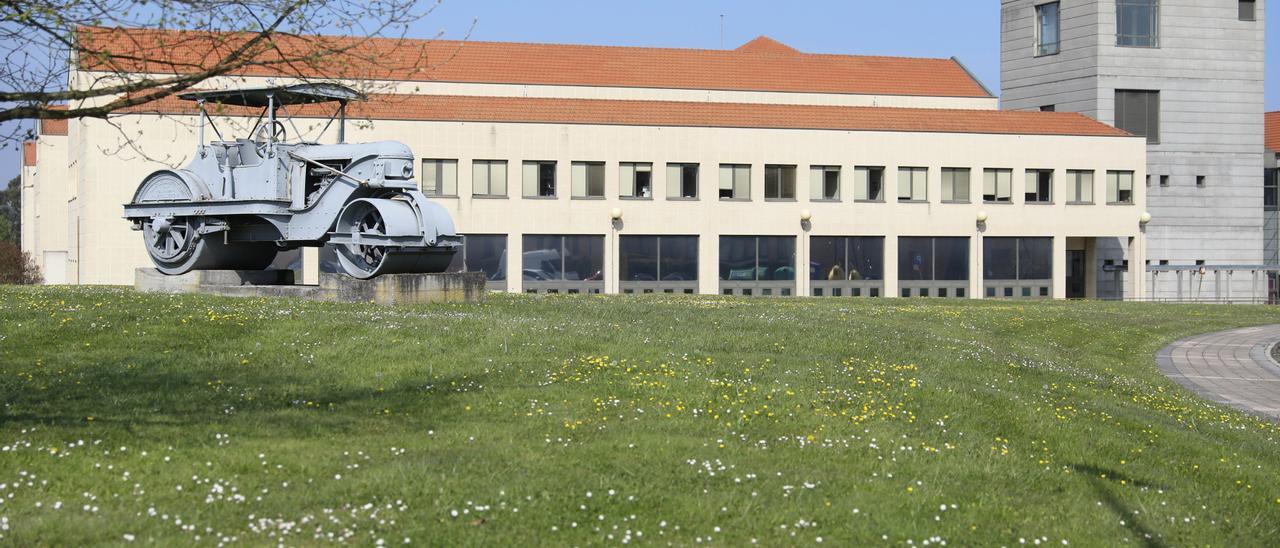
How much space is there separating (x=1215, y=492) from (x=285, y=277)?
2062 cm

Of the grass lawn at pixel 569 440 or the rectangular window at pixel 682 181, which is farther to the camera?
the rectangular window at pixel 682 181

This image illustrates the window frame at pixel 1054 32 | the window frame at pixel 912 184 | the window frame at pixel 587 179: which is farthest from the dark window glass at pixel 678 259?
the window frame at pixel 1054 32

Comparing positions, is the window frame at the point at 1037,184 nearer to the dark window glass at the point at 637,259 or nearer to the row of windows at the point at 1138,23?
the row of windows at the point at 1138,23

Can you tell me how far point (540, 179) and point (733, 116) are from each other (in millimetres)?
8540

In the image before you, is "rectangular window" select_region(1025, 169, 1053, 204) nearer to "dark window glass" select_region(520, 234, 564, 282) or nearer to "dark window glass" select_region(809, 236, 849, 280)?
"dark window glass" select_region(809, 236, 849, 280)

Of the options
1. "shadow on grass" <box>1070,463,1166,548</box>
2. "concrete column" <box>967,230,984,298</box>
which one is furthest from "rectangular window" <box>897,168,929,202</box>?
"shadow on grass" <box>1070,463,1166,548</box>

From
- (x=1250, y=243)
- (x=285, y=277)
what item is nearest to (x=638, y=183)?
(x=285, y=277)

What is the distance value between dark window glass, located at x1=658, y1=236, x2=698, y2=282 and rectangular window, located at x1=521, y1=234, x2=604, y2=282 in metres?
2.51

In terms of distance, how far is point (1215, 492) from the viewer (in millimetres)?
11273

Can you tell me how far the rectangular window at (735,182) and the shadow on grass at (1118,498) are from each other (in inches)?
1598

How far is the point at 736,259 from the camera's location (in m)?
52.2

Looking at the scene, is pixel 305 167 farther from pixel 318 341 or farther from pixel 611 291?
pixel 611 291

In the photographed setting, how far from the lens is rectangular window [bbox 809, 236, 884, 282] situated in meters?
52.8

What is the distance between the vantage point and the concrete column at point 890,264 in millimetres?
53062
